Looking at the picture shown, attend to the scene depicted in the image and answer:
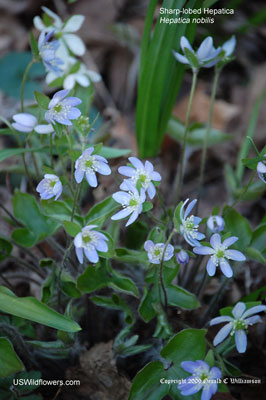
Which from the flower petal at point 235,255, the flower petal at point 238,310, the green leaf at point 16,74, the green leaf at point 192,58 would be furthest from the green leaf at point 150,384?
the green leaf at point 16,74

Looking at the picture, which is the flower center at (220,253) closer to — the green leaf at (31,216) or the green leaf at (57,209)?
the green leaf at (57,209)

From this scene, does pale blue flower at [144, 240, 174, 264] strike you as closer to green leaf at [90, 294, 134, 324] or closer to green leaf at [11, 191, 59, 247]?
green leaf at [90, 294, 134, 324]

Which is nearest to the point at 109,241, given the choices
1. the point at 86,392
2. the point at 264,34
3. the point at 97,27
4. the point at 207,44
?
the point at 86,392

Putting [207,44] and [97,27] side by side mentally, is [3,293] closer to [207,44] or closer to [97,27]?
[207,44]

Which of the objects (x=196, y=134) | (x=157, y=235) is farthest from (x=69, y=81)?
(x=157, y=235)

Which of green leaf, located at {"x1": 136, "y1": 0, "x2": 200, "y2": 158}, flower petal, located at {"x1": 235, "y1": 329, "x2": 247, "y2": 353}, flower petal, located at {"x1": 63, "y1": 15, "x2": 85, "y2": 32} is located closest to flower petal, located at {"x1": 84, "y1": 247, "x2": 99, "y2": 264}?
flower petal, located at {"x1": 235, "y1": 329, "x2": 247, "y2": 353}

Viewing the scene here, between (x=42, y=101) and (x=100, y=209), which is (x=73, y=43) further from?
(x=100, y=209)
